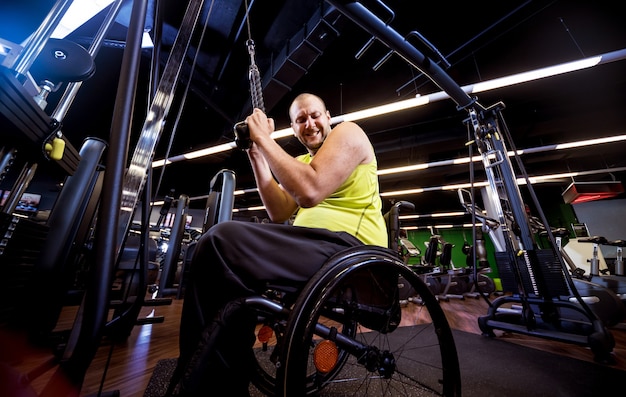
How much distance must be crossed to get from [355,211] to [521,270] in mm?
2157

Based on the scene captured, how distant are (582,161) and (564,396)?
1027cm

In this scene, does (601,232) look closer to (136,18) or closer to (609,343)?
(609,343)

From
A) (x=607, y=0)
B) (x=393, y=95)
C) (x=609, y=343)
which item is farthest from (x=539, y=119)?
(x=609, y=343)

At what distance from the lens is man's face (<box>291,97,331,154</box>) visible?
1161 millimetres

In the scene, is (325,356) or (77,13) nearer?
(325,356)

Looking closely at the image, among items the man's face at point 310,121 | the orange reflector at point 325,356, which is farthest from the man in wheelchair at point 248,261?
the man's face at point 310,121

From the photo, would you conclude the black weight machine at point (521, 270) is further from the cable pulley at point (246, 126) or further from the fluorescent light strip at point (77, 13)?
the fluorescent light strip at point (77, 13)

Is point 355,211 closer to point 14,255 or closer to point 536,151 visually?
point 14,255

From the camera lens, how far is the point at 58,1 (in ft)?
2.29

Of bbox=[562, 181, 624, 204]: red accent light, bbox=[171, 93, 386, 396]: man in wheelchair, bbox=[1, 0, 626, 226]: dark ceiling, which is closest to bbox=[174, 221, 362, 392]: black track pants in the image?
bbox=[171, 93, 386, 396]: man in wheelchair

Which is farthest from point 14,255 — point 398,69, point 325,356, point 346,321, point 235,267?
point 398,69

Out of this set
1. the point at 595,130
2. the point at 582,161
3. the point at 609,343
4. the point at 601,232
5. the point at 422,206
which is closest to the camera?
the point at 609,343

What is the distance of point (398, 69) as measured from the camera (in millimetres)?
4582

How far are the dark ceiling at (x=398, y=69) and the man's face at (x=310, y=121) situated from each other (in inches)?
47.9
